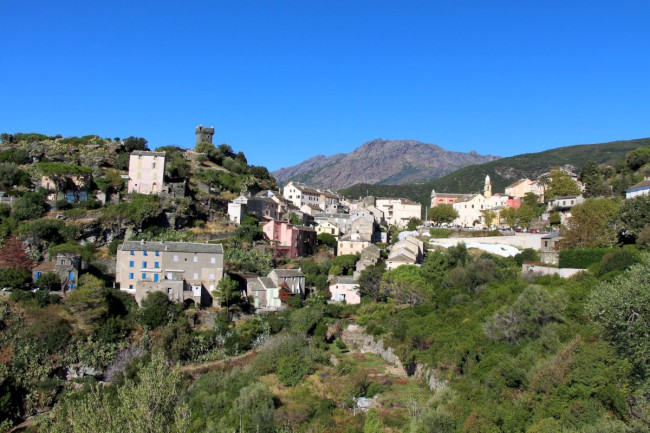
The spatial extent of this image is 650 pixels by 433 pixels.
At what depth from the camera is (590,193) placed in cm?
6444

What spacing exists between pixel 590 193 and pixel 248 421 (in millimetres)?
49794

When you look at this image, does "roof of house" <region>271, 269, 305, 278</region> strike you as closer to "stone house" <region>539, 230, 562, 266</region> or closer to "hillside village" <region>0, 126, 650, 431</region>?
"hillside village" <region>0, 126, 650, 431</region>

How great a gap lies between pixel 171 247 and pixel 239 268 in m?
6.97

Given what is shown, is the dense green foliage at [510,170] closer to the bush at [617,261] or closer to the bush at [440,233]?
the bush at [440,233]

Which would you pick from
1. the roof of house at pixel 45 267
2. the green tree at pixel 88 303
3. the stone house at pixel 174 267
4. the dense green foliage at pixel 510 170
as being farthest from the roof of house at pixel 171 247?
the dense green foliage at pixel 510 170

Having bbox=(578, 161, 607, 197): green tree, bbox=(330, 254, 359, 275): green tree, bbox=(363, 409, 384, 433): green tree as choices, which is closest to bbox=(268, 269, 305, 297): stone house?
bbox=(330, 254, 359, 275): green tree

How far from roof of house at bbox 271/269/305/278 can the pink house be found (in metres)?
6.95

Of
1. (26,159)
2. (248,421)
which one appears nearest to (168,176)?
(26,159)

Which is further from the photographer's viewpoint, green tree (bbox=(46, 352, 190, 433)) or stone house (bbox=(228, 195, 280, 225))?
stone house (bbox=(228, 195, 280, 225))

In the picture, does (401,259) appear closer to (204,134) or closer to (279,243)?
(279,243)

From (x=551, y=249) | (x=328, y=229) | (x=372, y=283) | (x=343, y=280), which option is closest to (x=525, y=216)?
(x=551, y=249)

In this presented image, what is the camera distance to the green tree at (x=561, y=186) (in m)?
65.1

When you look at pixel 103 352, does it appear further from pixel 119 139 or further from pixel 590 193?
pixel 590 193

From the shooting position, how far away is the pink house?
59.0 metres
